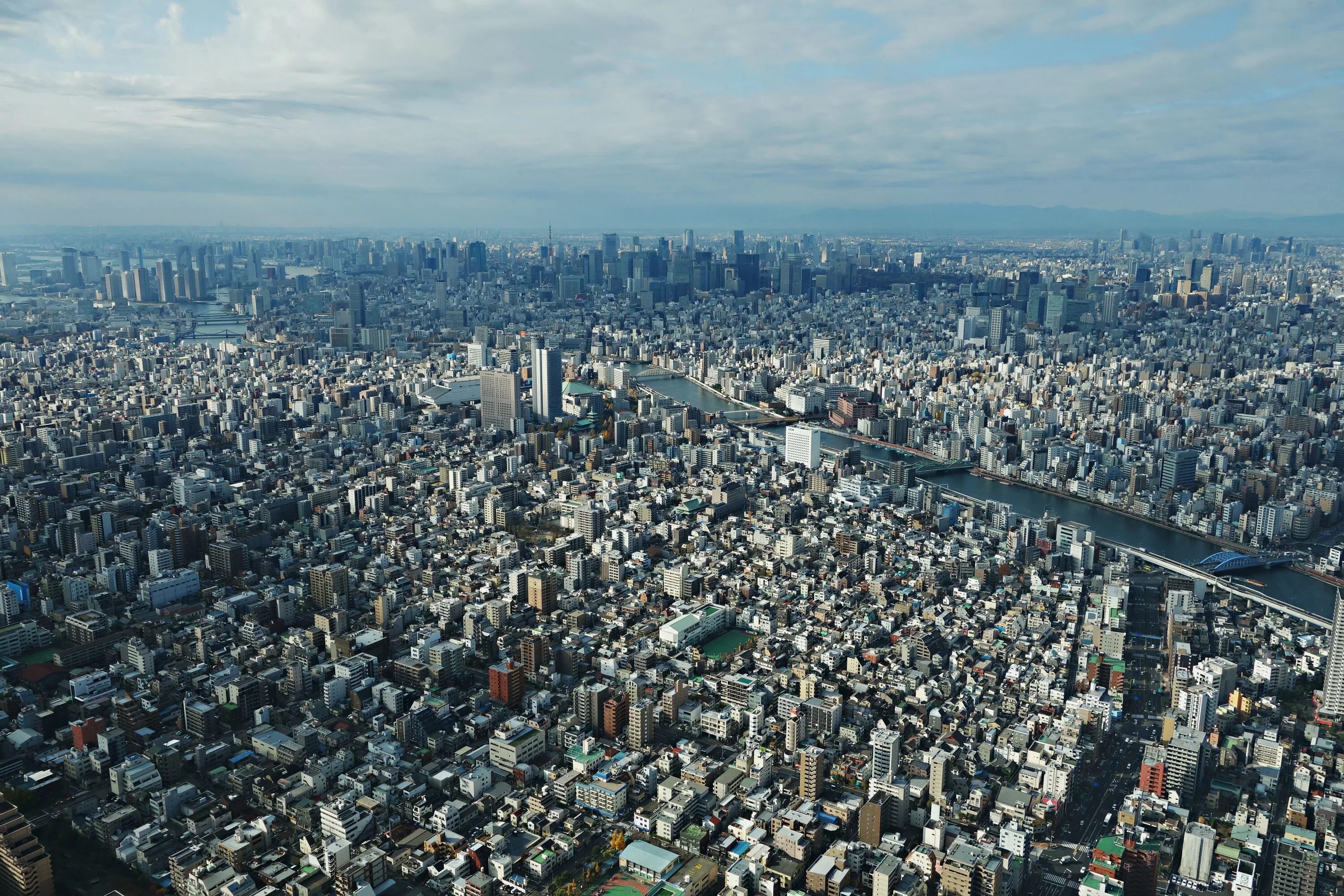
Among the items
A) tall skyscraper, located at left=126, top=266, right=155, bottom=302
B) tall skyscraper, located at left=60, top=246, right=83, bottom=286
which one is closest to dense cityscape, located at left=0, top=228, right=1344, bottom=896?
tall skyscraper, located at left=126, top=266, right=155, bottom=302

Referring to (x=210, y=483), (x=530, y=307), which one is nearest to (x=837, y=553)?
(x=210, y=483)

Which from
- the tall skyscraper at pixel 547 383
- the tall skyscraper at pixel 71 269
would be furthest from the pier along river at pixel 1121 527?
the tall skyscraper at pixel 71 269

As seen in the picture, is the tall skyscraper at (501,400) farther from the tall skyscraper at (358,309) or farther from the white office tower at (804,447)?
the tall skyscraper at (358,309)

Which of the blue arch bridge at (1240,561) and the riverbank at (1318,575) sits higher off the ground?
the blue arch bridge at (1240,561)

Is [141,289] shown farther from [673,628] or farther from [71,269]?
[673,628]

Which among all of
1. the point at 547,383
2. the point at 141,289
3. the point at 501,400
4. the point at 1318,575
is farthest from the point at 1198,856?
the point at 141,289

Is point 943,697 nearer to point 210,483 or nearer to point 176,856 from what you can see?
point 176,856
